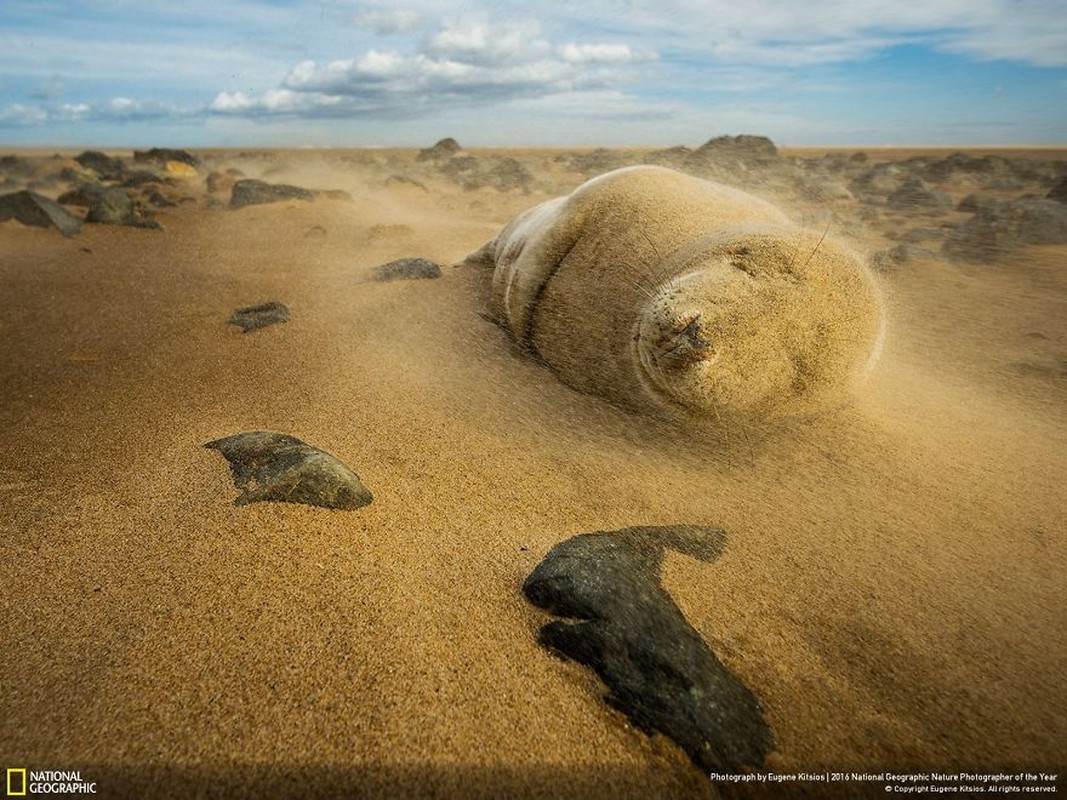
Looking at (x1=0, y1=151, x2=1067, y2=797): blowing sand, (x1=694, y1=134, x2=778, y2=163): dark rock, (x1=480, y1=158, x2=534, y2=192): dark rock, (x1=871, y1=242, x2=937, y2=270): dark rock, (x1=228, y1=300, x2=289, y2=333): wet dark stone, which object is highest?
(x1=694, y1=134, x2=778, y2=163): dark rock

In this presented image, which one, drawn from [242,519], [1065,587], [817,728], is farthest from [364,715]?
[1065,587]

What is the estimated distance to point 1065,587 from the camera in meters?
2.28

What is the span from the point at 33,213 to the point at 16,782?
9.35 m

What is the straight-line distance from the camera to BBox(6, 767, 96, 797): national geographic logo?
1.30m

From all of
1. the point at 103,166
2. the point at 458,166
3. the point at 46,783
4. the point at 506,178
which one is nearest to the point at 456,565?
the point at 46,783

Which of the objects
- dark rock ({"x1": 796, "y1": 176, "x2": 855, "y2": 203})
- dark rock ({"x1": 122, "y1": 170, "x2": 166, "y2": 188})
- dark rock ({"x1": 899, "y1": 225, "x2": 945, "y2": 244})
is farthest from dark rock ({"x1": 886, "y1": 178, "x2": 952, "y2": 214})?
dark rock ({"x1": 122, "y1": 170, "x2": 166, "y2": 188})

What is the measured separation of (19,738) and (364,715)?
842mm

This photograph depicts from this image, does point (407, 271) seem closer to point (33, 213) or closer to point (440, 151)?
point (33, 213)

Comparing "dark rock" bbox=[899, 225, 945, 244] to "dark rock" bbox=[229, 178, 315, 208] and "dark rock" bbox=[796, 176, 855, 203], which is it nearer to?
"dark rock" bbox=[796, 176, 855, 203]

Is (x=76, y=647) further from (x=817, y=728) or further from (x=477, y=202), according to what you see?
(x=477, y=202)

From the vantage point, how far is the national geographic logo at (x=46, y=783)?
1297 millimetres

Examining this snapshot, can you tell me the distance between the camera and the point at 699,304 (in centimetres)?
238

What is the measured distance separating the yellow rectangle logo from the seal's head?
7.75 feet

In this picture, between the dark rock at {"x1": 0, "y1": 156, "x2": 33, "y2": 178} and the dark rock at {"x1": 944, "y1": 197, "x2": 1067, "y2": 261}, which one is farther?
the dark rock at {"x1": 0, "y1": 156, "x2": 33, "y2": 178}
